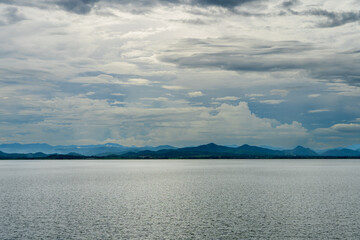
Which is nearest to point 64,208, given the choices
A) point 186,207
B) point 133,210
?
point 133,210

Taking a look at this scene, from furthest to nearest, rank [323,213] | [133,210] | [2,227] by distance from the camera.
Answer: [133,210]
[323,213]
[2,227]

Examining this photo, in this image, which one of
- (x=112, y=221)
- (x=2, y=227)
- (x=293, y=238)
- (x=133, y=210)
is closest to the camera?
(x=293, y=238)

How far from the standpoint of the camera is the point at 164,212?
69.1 m

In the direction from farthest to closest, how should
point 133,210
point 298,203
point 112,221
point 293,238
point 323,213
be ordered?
point 298,203, point 133,210, point 323,213, point 112,221, point 293,238

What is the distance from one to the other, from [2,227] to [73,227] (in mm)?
10575

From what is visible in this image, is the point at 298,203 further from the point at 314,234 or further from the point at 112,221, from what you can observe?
the point at 112,221

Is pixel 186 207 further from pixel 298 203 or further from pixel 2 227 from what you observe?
pixel 2 227

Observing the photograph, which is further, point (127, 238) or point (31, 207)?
point (31, 207)

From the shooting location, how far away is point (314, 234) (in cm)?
4988

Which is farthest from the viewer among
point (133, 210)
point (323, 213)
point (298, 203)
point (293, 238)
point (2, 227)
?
point (298, 203)

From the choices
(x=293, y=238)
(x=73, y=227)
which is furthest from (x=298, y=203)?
(x=73, y=227)

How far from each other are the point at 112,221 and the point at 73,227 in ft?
23.4

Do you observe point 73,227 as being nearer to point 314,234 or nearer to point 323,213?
point 314,234

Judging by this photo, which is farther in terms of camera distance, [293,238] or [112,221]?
[112,221]
